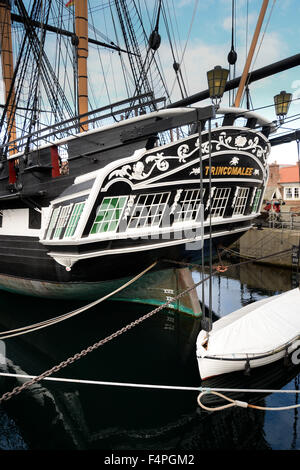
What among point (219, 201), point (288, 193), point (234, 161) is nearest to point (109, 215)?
point (219, 201)

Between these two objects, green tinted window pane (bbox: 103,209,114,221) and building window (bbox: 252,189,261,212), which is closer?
green tinted window pane (bbox: 103,209,114,221)

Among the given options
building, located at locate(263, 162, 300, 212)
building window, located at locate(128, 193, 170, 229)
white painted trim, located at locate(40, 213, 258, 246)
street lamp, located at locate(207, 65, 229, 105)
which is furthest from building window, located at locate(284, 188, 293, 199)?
street lamp, located at locate(207, 65, 229, 105)

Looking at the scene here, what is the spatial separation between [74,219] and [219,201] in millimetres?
3914

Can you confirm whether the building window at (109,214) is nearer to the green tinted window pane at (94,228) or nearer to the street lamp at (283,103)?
the green tinted window pane at (94,228)

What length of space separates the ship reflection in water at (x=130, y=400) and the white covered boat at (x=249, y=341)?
1.22 feet

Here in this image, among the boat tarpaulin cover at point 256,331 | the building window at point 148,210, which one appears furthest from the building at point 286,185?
the building window at point 148,210

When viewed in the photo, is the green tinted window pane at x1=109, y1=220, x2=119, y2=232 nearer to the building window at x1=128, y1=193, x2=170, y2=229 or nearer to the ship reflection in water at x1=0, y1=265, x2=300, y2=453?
the building window at x1=128, y1=193, x2=170, y2=229

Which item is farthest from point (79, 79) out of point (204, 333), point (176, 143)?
point (204, 333)

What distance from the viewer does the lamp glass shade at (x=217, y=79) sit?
5699 millimetres

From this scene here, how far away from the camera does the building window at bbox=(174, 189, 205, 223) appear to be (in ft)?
25.0

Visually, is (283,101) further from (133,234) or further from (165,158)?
(133,234)

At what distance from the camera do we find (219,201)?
8.32 meters

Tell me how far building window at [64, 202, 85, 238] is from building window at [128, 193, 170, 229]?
1.21 metres

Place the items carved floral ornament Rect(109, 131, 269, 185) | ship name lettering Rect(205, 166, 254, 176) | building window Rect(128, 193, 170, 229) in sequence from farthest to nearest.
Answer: ship name lettering Rect(205, 166, 254, 176)
building window Rect(128, 193, 170, 229)
carved floral ornament Rect(109, 131, 269, 185)
